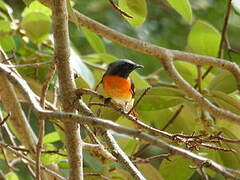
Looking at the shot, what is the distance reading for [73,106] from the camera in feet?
5.20

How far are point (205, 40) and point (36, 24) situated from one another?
27.5 inches

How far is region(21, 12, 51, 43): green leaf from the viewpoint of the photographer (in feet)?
7.88

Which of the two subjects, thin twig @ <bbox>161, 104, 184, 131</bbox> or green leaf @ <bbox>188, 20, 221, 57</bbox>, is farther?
green leaf @ <bbox>188, 20, 221, 57</bbox>

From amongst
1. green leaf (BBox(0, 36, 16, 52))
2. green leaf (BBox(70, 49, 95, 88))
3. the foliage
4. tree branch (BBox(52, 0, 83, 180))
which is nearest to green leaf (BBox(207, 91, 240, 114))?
the foliage

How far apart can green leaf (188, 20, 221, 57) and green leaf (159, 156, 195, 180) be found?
53 centimetres

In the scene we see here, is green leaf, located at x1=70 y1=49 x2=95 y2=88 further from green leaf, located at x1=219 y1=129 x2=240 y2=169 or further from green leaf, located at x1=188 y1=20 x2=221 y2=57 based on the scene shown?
green leaf, located at x1=188 y1=20 x2=221 y2=57

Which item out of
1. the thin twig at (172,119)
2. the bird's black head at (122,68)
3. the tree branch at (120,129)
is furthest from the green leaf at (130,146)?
the tree branch at (120,129)

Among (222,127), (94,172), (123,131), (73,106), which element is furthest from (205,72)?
(123,131)

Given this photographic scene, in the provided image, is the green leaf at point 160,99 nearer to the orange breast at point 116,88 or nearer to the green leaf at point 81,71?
the orange breast at point 116,88

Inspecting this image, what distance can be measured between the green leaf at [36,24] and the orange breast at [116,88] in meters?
0.39

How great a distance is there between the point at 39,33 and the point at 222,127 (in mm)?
813

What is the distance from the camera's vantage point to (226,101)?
7.06ft

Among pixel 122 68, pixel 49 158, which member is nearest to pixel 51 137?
pixel 49 158

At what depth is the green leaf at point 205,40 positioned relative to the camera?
2.53m
